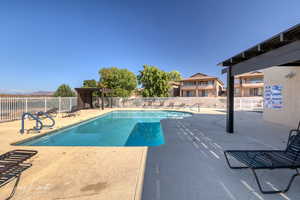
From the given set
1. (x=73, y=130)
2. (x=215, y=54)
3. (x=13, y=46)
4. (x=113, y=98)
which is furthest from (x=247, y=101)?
(x=13, y=46)

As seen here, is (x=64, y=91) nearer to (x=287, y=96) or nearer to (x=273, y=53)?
(x=273, y=53)

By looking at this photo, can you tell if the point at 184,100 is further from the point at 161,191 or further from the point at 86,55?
the point at 161,191

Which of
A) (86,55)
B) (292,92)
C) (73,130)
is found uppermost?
(86,55)

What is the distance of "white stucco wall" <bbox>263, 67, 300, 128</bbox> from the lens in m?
6.64

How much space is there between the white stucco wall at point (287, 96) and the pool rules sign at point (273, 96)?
19 cm

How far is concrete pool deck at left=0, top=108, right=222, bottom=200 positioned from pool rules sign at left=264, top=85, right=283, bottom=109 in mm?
8305

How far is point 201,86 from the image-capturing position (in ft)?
100

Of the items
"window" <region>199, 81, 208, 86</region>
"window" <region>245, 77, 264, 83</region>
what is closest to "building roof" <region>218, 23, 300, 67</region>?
"window" <region>199, 81, 208, 86</region>

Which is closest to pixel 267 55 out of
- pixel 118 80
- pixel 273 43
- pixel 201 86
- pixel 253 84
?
pixel 273 43

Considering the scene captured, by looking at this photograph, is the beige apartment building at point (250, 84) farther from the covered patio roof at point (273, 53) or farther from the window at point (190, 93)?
the covered patio roof at point (273, 53)

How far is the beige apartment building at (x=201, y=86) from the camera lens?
96.9 ft

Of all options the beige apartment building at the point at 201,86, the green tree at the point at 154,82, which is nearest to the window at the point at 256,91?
the beige apartment building at the point at 201,86

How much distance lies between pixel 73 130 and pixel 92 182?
5803 millimetres

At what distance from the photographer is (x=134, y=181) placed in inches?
89.3
